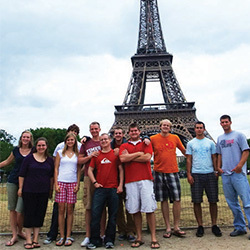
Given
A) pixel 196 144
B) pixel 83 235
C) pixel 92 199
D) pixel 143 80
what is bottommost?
pixel 83 235

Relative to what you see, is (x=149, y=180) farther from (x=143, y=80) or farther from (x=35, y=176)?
(x=143, y=80)

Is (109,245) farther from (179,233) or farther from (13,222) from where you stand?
(13,222)

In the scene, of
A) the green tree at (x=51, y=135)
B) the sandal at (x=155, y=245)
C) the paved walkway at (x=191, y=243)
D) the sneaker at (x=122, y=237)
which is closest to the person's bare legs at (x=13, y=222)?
the paved walkway at (x=191, y=243)

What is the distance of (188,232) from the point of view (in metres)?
5.65

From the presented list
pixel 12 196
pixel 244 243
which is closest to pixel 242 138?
pixel 244 243

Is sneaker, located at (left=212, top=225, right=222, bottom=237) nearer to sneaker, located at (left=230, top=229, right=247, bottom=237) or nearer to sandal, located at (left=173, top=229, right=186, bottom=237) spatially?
sneaker, located at (left=230, top=229, right=247, bottom=237)

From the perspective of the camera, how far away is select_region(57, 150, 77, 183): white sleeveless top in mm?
5277

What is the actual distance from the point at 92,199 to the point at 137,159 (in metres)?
1.32

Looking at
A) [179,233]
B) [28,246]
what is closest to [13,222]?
[28,246]

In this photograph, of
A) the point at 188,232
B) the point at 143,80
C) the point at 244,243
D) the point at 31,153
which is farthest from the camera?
the point at 143,80

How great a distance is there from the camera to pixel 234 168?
17.7 feet

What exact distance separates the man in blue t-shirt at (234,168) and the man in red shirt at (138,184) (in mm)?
1760

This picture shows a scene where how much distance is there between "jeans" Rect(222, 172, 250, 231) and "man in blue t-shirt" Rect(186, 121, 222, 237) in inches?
11.7

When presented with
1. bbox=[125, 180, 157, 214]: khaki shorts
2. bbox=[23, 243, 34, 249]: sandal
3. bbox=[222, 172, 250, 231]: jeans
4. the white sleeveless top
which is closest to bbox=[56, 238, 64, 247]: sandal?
bbox=[23, 243, 34, 249]: sandal
